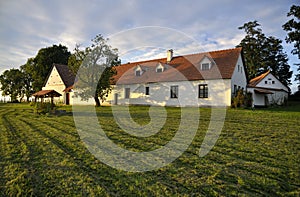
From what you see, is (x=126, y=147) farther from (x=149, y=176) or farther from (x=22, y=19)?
(x=22, y=19)

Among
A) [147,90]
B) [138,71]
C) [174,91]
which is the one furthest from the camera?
[138,71]

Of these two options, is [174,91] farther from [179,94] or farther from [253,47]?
[253,47]

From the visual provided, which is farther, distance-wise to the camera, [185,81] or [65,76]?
[65,76]

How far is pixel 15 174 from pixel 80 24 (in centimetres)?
907

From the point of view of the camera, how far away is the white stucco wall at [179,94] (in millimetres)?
19328

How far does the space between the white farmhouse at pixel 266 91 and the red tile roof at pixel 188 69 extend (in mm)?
5246

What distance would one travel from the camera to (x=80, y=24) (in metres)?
10.9

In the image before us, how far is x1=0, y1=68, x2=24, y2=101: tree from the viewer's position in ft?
149

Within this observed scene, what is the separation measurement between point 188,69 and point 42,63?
30399 millimetres

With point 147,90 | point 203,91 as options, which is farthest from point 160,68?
point 203,91

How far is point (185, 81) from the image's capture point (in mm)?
21359

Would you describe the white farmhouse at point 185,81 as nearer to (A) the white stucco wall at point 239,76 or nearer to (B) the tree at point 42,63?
(A) the white stucco wall at point 239,76

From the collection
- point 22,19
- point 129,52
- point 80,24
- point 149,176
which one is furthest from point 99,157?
point 22,19

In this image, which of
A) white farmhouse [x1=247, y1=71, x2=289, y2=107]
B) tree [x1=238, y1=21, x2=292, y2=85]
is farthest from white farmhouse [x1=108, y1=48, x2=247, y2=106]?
tree [x1=238, y1=21, x2=292, y2=85]
